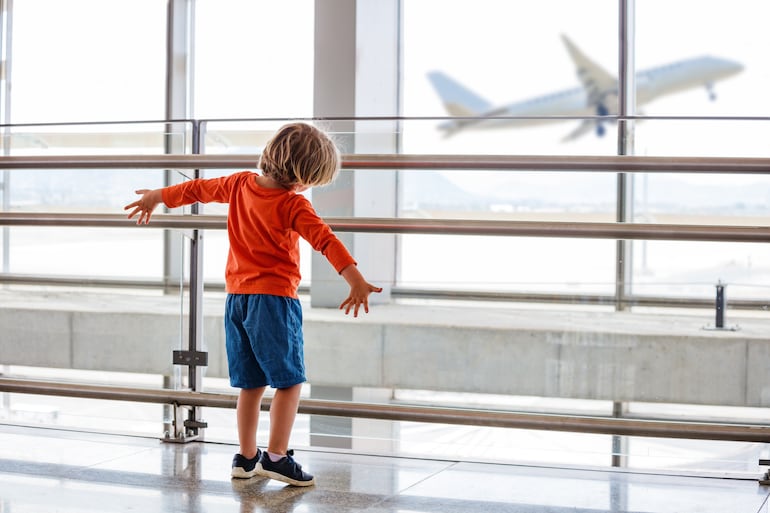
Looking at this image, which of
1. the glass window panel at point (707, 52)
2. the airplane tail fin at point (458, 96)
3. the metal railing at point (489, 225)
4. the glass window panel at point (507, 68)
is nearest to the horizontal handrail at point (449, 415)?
the metal railing at point (489, 225)

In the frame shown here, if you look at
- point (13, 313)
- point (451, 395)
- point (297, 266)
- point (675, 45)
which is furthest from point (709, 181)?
point (13, 313)

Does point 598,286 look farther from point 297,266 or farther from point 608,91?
point 608,91

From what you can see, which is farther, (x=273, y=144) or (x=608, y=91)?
(x=608, y=91)

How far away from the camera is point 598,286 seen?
8.08ft

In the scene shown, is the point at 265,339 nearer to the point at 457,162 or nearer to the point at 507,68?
the point at 457,162

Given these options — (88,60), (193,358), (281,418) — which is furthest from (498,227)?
(88,60)

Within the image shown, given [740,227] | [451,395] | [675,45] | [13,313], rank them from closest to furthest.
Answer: [740,227] < [451,395] < [13,313] < [675,45]

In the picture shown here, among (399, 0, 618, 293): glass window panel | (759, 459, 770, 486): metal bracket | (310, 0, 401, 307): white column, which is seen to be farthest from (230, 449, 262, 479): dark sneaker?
(399, 0, 618, 293): glass window panel

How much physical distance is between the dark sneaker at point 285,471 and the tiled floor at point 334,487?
0.08 ft

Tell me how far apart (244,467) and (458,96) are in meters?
4.00

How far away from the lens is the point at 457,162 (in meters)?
2.07

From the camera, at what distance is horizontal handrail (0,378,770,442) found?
2.01 metres

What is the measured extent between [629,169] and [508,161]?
262 millimetres

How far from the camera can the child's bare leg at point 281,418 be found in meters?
2.01
